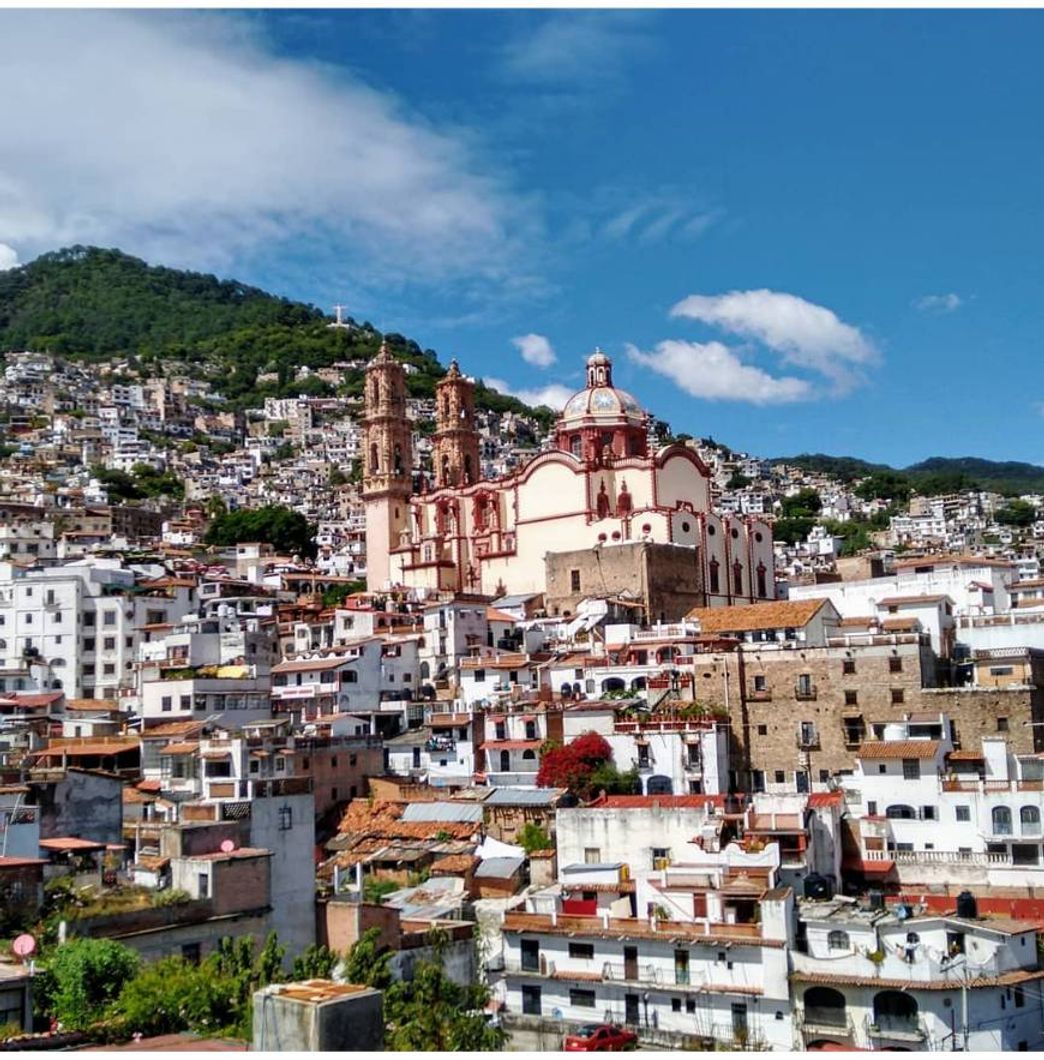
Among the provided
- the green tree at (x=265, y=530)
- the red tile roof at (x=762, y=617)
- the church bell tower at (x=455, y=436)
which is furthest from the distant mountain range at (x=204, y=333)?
the red tile roof at (x=762, y=617)

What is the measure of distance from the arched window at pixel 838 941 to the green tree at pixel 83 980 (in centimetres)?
1181

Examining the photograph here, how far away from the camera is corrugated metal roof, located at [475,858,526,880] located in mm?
31578

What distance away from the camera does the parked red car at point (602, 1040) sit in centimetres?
2239

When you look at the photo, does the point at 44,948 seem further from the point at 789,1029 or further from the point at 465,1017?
the point at 789,1029

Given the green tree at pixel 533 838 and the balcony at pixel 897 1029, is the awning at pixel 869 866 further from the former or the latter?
the balcony at pixel 897 1029

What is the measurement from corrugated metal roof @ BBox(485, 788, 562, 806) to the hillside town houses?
0.10 m

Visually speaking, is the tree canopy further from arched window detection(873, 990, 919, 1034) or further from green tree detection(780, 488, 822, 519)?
green tree detection(780, 488, 822, 519)

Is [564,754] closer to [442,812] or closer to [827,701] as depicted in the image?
[442,812]

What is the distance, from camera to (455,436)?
6812 cm

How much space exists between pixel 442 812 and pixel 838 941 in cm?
1415

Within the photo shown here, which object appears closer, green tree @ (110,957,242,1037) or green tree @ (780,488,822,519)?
green tree @ (110,957,242,1037)

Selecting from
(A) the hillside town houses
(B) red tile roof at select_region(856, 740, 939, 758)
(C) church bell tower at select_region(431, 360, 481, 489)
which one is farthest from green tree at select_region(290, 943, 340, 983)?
(C) church bell tower at select_region(431, 360, 481, 489)

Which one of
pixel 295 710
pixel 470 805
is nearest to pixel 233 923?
pixel 470 805

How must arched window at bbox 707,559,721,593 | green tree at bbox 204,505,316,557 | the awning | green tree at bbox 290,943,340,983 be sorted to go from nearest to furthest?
green tree at bbox 290,943,340,983
the awning
arched window at bbox 707,559,721,593
green tree at bbox 204,505,316,557
